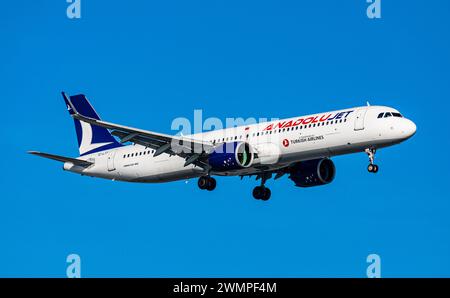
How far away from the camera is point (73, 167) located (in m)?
86.3

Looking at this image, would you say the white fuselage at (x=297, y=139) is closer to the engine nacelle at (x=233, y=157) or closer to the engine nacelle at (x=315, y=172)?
the engine nacelle at (x=233, y=157)

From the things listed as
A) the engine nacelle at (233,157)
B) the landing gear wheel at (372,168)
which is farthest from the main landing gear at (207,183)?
the landing gear wheel at (372,168)

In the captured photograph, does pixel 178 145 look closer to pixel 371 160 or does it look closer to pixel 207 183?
pixel 207 183

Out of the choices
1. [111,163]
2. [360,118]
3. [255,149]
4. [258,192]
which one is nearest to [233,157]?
[255,149]

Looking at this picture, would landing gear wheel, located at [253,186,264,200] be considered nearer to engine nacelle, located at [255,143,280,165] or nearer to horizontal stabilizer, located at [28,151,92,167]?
engine nacelle, located at [255,143,280,165]

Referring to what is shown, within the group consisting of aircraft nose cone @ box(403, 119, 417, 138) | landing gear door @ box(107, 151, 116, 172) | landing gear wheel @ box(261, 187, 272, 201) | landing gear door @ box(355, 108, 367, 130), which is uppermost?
landing gear door @ box(107, 151, 116, 172)

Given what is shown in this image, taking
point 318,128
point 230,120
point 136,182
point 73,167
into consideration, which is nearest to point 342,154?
point 318,128

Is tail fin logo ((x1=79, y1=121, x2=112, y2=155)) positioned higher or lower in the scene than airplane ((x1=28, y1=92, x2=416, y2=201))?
higher

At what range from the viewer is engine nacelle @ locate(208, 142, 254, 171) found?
250ft

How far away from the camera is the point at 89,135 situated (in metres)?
89.2

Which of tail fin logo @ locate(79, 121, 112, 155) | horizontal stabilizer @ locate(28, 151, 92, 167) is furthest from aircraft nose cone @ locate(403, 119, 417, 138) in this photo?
tail fin logo @ locate(79, 121, 112, 155)

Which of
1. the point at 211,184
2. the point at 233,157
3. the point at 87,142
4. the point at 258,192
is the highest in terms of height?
the point at 87,142

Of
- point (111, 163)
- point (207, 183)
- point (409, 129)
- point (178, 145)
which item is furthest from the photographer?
point (111, 163)

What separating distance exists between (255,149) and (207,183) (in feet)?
14.2
